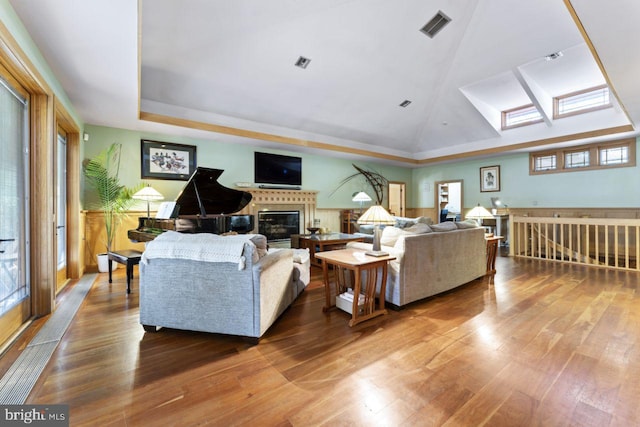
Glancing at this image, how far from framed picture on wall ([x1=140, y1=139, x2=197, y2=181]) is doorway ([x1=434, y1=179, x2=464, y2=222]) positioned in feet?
24.5

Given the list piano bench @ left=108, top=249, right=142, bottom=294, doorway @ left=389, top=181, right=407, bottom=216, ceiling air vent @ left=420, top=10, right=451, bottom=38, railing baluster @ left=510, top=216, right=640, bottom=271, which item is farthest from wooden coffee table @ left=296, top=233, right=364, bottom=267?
doorway @ left=389, top=181, right=407, bottom=216

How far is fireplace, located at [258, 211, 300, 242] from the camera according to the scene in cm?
657

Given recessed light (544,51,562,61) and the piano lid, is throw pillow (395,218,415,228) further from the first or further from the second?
recessed light (544,51,562,61)

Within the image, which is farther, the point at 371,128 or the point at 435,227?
the point at 371,128

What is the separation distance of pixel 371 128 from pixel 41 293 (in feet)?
21.5

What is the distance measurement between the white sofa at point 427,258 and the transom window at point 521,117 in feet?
14.9

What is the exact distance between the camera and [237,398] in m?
1.60

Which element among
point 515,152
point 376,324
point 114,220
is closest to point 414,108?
point 515,152

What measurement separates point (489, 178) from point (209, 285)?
8.40m

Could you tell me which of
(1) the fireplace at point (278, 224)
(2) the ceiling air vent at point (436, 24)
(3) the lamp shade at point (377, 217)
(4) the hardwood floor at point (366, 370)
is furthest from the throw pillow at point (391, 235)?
(1) the fireplace at point (278, 224)

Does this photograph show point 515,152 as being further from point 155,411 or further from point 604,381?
point 155,411

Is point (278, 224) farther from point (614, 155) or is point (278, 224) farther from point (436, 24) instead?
point (614, 155)

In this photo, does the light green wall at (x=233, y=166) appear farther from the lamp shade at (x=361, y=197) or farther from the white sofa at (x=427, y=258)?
the white sofa at (x=427, y=258)

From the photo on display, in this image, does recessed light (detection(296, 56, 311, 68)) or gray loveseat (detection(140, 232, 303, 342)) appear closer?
gray loveseat (detection(140, 232, 303, 342))
